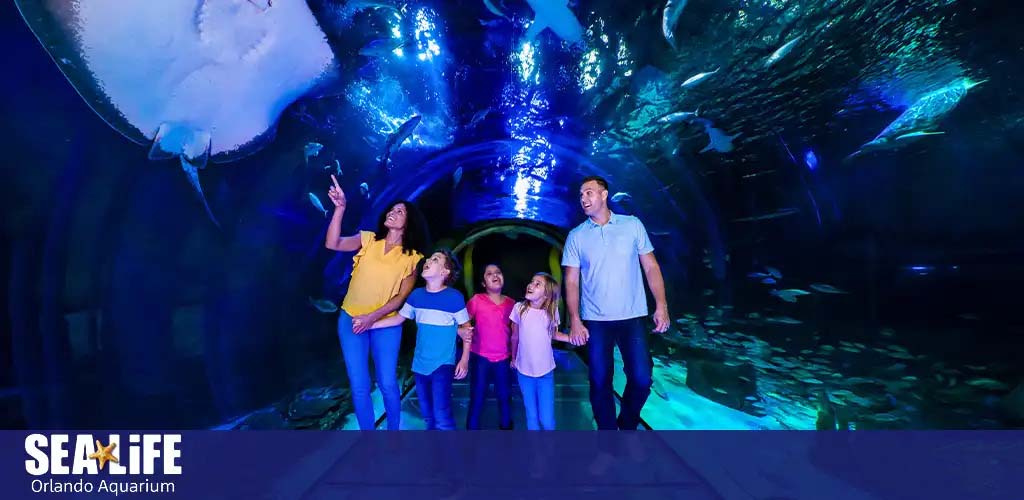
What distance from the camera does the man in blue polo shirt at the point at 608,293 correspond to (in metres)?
3.40

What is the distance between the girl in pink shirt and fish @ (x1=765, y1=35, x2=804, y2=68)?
286cm

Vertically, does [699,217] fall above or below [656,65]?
below

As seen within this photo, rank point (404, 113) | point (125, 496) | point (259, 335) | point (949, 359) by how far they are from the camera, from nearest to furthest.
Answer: point (125, 496) < point (949, 359) < point (259, 335) < point (404, 113)

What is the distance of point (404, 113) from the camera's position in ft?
16.7

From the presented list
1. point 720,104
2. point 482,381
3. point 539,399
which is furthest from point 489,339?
point 720,104

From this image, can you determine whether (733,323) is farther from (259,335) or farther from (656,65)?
(259,335)

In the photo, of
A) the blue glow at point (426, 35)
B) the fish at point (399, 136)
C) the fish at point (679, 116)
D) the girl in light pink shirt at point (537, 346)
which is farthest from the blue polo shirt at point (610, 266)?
the fish at point (399, 136)

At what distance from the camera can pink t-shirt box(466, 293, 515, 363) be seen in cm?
382

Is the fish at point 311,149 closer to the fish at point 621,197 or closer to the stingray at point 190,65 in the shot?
the stingray at point 190,65

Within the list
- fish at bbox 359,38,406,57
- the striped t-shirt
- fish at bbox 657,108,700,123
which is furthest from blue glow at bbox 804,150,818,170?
fish at bbox 359,38,406,57

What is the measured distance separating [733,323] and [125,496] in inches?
229

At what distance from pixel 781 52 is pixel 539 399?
3.38m

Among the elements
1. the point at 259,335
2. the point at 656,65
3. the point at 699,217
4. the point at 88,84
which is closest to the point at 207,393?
the point at 259,335

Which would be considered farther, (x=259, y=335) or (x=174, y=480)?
(x=259, y=335)
